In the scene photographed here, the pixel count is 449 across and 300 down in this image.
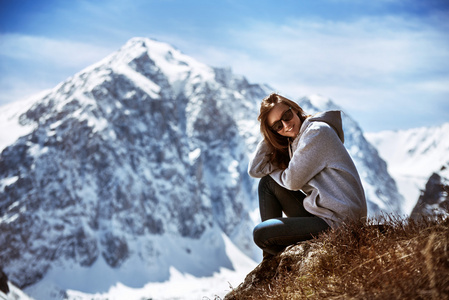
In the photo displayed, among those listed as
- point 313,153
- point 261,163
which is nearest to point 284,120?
point 261,163

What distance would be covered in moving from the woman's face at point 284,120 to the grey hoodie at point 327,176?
0.48 meters

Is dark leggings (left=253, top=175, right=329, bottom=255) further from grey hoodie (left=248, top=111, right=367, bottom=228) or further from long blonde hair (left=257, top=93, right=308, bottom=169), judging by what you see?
long blonde hair (left=257, top=93, right=308, bottom=169)

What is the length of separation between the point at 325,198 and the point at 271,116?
1.40 meters

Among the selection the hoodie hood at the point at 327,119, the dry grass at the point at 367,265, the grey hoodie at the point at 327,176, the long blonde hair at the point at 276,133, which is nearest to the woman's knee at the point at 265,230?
the dry grass at the point at 367,265

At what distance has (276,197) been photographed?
6027 mm

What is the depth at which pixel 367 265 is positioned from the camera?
402 centimetres

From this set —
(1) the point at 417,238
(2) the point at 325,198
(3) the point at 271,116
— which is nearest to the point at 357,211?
(2) the point at 325,198

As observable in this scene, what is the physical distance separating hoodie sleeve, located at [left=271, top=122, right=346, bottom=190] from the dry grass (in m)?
0.76

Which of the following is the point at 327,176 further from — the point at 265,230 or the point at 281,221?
the point at 265,230

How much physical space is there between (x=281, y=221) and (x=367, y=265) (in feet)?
4.93

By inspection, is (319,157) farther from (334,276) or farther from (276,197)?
(334,276)

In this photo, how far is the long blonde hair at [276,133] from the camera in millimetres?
5965

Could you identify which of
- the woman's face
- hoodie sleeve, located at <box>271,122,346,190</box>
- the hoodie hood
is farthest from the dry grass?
the woman's face

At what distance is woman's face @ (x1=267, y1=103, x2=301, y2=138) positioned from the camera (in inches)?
230
